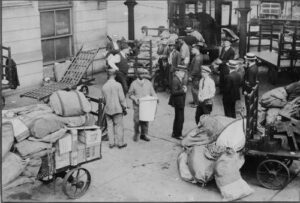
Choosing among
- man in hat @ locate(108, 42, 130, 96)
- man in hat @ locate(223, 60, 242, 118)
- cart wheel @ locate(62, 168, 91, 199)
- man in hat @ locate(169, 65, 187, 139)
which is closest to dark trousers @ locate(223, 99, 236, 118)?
man in hat @ locate(223, 60, 242, 118)

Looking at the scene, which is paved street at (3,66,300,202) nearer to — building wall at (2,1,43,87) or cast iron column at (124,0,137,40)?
building wall at (2,1,43,87)

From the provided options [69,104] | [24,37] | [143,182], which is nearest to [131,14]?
[24,37]

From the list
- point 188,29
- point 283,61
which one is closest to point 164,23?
point 188,29

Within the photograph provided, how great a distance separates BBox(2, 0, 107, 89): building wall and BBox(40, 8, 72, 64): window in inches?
9.8

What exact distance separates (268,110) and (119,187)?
3724mm

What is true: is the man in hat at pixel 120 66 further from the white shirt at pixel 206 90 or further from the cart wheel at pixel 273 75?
the cart wheel at pixel 273 75

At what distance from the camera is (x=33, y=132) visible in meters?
8.44

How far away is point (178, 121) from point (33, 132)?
13.8ft

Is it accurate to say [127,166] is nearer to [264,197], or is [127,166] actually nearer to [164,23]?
[264,197]

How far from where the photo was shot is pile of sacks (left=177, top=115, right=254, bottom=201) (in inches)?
340

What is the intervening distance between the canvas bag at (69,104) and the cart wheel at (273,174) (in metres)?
3.50

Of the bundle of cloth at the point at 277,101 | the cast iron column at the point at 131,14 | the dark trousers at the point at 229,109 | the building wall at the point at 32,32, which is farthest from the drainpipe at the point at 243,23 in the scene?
the bundle of cloth at the point at 277,101

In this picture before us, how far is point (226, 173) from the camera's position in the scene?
8664 mm

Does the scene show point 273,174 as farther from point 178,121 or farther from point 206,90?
point 178,121
